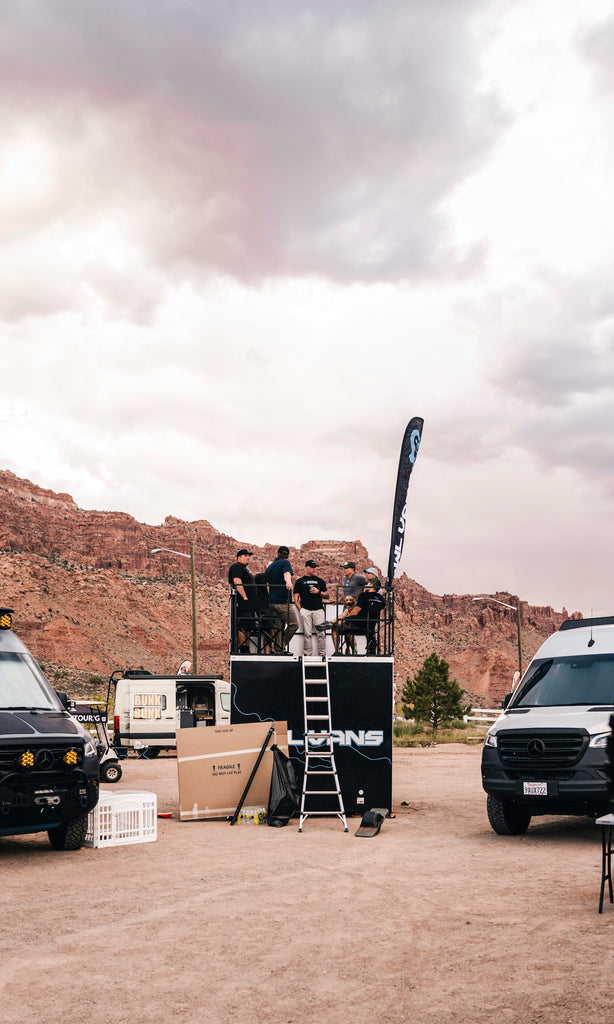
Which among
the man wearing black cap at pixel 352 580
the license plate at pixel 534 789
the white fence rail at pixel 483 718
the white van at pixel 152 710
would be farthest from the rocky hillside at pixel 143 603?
the license plate at pixel 534 789

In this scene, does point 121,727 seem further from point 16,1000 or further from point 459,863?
point 16,1000

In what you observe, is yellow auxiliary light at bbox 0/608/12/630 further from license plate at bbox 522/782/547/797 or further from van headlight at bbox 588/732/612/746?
van headlight at bbox 588/732/612/746

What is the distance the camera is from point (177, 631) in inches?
3775

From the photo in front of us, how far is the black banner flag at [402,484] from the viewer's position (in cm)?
1645

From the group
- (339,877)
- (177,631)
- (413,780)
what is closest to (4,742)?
(339,877)

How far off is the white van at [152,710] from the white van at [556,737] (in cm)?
1667

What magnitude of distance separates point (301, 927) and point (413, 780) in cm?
1397

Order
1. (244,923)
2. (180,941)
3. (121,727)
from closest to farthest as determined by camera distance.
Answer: (180,941) → (244,923) → (121,727)

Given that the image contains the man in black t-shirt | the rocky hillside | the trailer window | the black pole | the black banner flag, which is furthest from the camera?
the rocky hillside

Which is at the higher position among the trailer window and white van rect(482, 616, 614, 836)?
white van rect(482, 616, 614, 836)

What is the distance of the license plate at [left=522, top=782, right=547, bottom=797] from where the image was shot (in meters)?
11.4

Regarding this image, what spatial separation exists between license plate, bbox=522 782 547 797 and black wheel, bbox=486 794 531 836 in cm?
53

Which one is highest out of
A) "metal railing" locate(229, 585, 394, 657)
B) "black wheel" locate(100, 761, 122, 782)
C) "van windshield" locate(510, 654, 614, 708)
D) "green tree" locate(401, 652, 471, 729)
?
"metal railing" locate(229, 585, 394, 657)

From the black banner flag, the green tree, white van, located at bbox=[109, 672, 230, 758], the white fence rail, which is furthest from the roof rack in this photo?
the green tree
